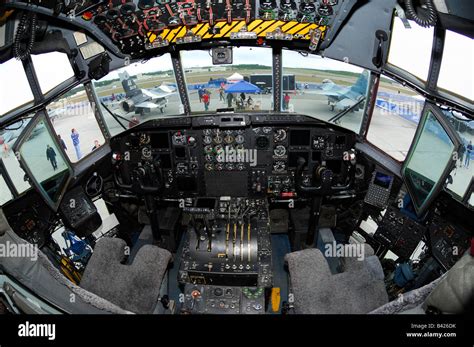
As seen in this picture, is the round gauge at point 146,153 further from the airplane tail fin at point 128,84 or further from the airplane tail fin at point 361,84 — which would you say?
the airplane tail fin at point 361,84

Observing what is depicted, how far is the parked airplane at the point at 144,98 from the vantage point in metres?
5.47

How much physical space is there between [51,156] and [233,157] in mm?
2682

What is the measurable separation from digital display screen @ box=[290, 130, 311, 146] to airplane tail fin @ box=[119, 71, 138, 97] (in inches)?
101

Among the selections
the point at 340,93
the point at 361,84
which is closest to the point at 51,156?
the point at 340,93

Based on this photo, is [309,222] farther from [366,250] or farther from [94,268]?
[94,268]

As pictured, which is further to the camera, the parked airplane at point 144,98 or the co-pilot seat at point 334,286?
the parked airplane at point 144,98

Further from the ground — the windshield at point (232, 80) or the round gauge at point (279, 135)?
the windshield at point (232, 80)

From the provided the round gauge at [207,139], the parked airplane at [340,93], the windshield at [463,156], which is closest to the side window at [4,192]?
the round gauge at [207,139]

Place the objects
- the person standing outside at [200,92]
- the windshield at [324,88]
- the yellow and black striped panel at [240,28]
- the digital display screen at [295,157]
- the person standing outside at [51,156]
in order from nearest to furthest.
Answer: the yellow and black striped panel at [240,28] < the person standing outside at [51,156] < the windshield at [324,88] < the person standing outside at [200,92] < the digital display screen at [295,157]

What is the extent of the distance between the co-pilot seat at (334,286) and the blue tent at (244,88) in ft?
9.08

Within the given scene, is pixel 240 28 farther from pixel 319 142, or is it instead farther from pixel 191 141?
pixel 319 142

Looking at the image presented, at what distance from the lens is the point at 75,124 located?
210 inches

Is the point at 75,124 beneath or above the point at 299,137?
above

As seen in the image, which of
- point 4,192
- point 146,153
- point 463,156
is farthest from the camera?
point 146,153
